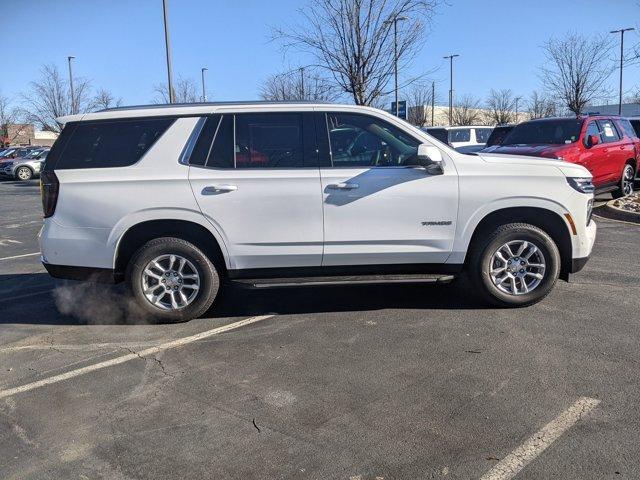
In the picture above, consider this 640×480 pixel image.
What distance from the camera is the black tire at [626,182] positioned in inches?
478

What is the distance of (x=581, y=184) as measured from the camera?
527 centimetres

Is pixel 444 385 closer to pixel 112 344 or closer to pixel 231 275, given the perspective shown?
pixel 231 275

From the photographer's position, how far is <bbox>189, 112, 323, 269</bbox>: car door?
496cm

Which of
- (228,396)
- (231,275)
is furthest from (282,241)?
(228,396)

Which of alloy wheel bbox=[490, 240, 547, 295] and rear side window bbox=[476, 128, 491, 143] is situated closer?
alloy wheel bbox=[490, 240, 547, 295]

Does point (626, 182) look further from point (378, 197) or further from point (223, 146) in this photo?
point (223, 146)

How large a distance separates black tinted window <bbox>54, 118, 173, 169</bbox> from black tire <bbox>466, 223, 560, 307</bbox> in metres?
3.02

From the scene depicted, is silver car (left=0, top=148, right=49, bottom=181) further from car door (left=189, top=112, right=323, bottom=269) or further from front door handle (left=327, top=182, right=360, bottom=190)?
front door handle (left=327, top=182, right=360, bottom=190)

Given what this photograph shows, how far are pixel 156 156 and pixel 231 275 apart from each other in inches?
48.6

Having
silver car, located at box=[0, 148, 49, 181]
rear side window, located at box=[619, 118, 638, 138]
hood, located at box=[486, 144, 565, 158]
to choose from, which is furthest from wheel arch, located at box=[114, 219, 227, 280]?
silver car, located at box=[0, 148, 49, 181]

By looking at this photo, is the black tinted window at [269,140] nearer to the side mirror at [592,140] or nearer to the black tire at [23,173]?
the side mirror at [592,140]

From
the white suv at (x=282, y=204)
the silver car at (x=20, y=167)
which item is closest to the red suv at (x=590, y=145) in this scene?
the white suv at (x=282, y=204)

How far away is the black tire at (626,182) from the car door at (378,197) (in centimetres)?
876

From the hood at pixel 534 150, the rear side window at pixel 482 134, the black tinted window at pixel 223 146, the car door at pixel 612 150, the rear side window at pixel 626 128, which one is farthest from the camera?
the rear side window at pixel 482 134
